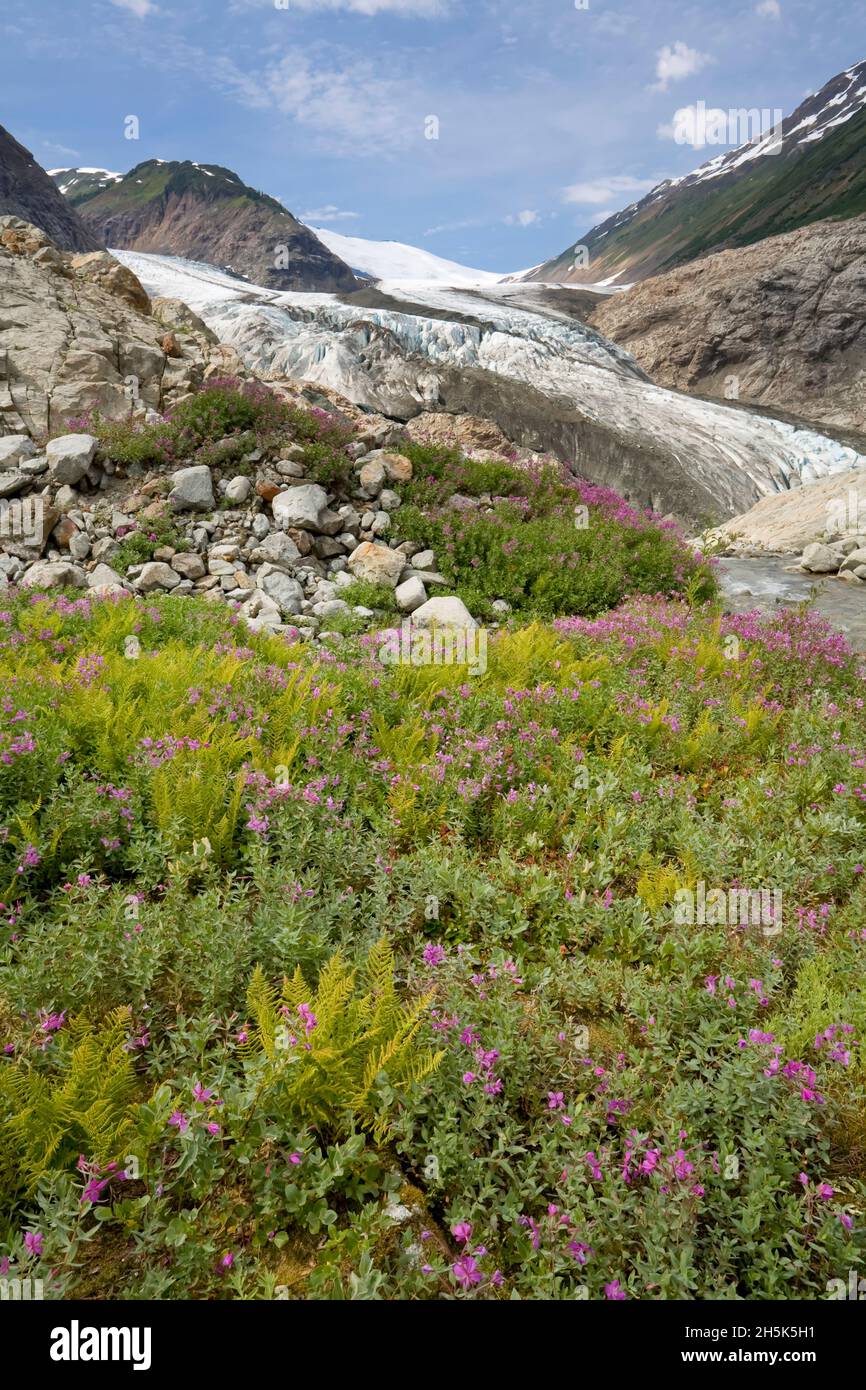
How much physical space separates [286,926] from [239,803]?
1.26m

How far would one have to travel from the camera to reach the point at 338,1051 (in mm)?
2654

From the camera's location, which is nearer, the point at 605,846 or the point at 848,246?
the point at 605,846

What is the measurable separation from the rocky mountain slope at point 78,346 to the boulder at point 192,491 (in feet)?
10.9

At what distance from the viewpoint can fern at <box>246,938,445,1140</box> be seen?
8.89ft

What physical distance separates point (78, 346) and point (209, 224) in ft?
557

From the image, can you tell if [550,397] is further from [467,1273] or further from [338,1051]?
[467,1273]

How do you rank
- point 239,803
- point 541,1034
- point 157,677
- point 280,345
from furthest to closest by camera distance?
point 280,345, point 157,677, point 239,803, point 541,1034

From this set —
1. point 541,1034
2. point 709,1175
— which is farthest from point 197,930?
point 709,1175

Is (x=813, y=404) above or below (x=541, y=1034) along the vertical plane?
above

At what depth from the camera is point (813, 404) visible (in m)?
59.3

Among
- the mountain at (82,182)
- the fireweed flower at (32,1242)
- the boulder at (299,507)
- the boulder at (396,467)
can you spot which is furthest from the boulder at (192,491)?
the mountain at (82,182)

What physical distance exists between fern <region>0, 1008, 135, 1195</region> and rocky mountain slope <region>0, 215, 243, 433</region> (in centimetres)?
1239

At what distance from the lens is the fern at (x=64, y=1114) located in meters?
2.47

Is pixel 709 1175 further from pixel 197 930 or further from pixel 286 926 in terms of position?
pixel 197 930
